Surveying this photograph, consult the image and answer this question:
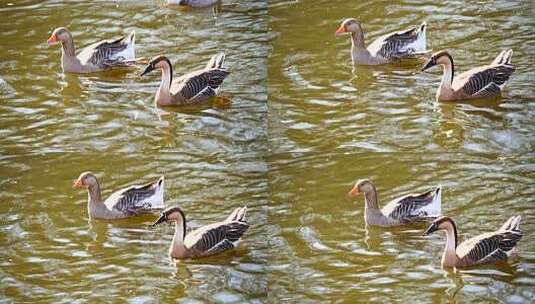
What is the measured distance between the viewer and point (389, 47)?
599 inches

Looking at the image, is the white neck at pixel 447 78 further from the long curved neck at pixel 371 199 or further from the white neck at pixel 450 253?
the white neck at pixel 450 253

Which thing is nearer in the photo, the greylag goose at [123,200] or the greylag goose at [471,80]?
the greylag goose at [123,200]

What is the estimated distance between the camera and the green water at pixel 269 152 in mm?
10883

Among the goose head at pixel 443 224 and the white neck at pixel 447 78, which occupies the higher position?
the white neck at pixel 447 78

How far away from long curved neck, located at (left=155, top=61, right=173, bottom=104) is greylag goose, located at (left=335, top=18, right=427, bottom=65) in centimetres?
218

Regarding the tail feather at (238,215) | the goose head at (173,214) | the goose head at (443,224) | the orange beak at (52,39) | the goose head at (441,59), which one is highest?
the orange beak at (52,39)

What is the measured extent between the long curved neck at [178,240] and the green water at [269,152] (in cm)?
11

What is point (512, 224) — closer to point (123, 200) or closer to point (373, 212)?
point (373, 212)

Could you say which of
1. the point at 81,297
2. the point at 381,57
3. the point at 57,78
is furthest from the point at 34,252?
the point at 381,57

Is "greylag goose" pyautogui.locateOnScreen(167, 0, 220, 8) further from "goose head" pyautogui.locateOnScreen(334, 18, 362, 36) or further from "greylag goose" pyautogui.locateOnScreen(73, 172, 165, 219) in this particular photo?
"greylag goose" pyautogui.locateOnScreen(73, 172, 165, 219)

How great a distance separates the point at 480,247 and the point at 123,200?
10.6 feet

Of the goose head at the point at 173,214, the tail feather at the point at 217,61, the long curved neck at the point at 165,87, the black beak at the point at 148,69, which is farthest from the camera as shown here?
the tail feather at the point at 217,61

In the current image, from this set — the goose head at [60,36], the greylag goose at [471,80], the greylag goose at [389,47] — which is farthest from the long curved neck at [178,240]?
the goose head at [60,36]

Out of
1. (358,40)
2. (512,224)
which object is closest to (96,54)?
(358,40)
